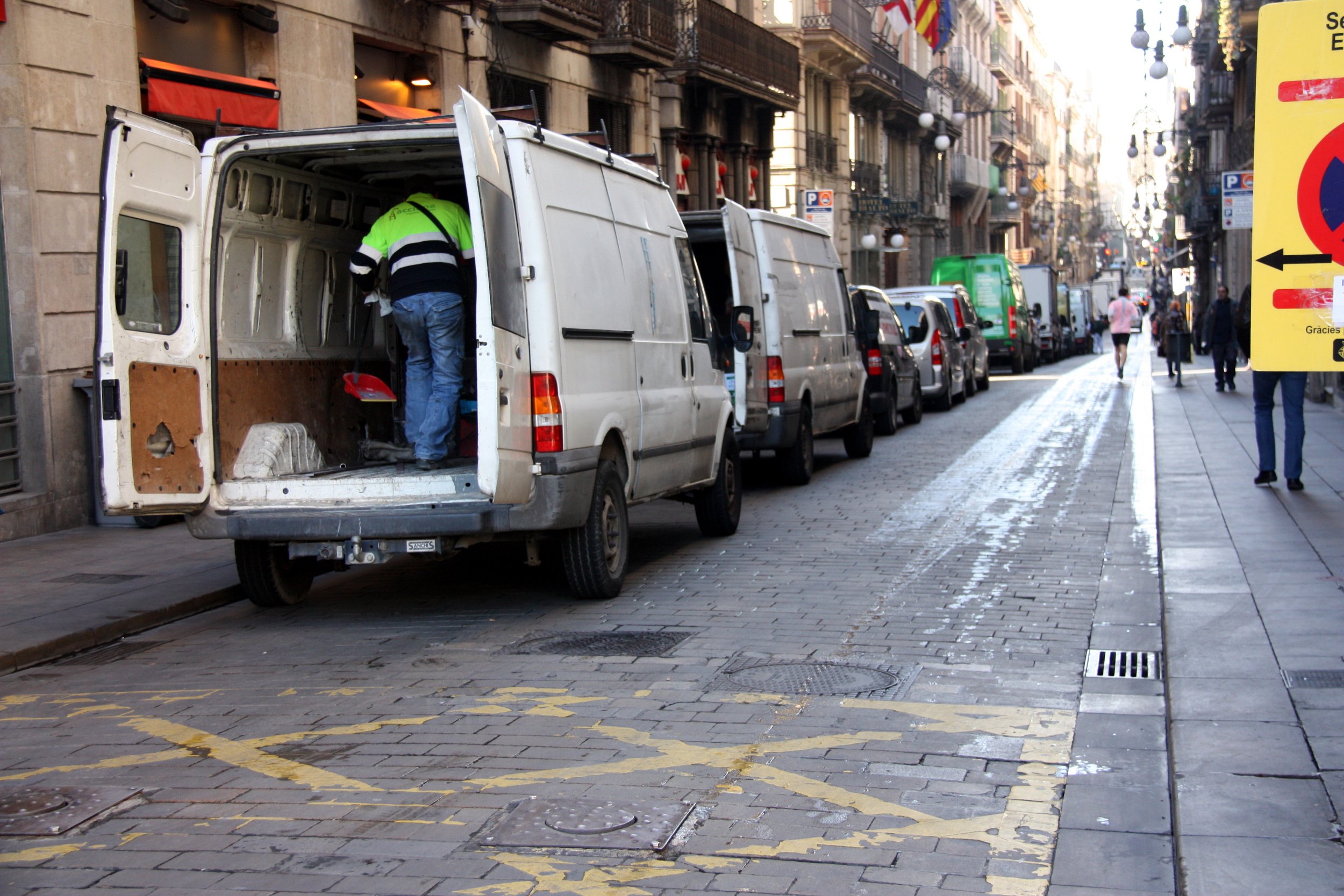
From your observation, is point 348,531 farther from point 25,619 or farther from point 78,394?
point 78,394

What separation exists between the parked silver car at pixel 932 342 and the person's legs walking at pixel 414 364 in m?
13.5

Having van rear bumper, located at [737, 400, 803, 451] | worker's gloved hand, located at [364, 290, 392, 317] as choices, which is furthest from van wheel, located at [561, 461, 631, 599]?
van rear bumper, located at [737, 400, 803, 451]

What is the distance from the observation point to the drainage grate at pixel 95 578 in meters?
9.41

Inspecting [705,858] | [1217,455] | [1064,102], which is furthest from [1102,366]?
[1064,102]

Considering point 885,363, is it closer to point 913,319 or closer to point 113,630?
point 913,319

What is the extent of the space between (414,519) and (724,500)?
3705 mm

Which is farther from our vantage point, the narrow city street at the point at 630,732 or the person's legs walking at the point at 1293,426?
the person's legs walking at the point at 1293,426

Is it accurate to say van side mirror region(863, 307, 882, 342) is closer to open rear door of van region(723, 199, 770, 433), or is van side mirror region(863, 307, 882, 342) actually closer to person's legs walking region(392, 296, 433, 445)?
open rear door of van region(723, 199, 770, 433)

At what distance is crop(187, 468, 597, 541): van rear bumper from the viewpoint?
7.66 metres

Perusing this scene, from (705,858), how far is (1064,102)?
389 feet

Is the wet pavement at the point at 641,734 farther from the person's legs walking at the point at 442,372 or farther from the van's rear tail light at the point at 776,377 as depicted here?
the van's rear tail light at the point at 776,377

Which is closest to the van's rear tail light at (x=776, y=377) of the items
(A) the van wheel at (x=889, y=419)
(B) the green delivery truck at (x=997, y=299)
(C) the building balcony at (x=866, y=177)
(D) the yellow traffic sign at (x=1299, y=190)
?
(A) the van wheel at (x=889, y=419)

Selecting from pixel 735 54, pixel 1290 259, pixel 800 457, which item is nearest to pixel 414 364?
pixel 1290 259

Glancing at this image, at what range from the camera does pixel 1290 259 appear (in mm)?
4406
